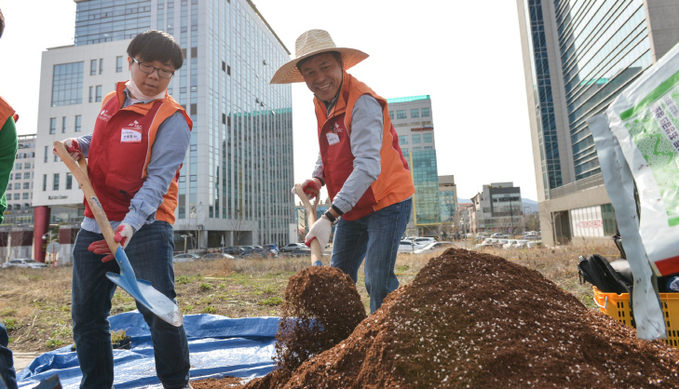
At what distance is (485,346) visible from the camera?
105 cm

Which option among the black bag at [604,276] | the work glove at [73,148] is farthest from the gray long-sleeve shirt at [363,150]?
the work glove at [73,148]

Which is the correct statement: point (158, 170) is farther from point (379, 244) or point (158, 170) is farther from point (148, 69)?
point (379, 244)

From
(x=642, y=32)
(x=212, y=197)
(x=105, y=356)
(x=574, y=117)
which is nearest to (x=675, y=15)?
(x=642, y=32)

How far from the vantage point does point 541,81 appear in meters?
35.4

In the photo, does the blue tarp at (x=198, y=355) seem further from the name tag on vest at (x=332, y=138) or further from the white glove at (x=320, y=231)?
the name tag on vest at (x=332, y=138)

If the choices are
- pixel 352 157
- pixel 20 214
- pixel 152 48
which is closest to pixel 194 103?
pixel 20 214

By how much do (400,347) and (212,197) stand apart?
38.5m

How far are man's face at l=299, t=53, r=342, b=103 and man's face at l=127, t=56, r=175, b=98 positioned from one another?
2.53 ft

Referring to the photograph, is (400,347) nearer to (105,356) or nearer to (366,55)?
(105,356)

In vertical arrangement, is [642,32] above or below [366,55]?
above

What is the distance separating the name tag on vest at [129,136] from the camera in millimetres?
1725

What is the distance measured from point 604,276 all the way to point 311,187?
169 cm

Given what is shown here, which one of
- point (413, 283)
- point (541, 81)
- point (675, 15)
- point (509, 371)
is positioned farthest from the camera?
point (541, 81)

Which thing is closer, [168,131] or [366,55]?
[168,131]
